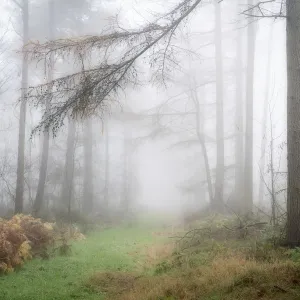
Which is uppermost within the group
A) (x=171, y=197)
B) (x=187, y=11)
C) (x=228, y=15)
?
(x=228, y=15)

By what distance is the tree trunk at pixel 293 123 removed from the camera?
7.96 m

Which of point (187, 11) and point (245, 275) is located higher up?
point (187, 11)

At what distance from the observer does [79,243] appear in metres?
13.5

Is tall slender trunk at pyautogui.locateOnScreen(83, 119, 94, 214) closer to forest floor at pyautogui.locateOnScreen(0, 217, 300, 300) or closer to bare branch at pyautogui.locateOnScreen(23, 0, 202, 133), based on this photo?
forest floor at pyautogui.locateOnScreen(0, 217, 300, 300)

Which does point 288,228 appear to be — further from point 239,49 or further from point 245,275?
point 239,49

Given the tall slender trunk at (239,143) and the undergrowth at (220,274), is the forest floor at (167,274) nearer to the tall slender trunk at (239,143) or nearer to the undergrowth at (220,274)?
the undergrowth at (220,274)

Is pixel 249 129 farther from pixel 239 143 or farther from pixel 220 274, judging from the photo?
pixel 220 274

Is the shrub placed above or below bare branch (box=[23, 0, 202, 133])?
below

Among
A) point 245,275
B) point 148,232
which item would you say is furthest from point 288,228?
point 148,232

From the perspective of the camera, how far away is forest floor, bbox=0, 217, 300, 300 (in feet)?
20.0

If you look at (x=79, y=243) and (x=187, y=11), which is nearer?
(x=187, y=11)

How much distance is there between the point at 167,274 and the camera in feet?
26.6

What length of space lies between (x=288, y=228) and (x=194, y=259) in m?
2.31

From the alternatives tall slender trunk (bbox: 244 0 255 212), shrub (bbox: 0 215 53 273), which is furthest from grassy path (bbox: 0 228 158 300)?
tall slender trunk (bbox: 244 0 255 212)
